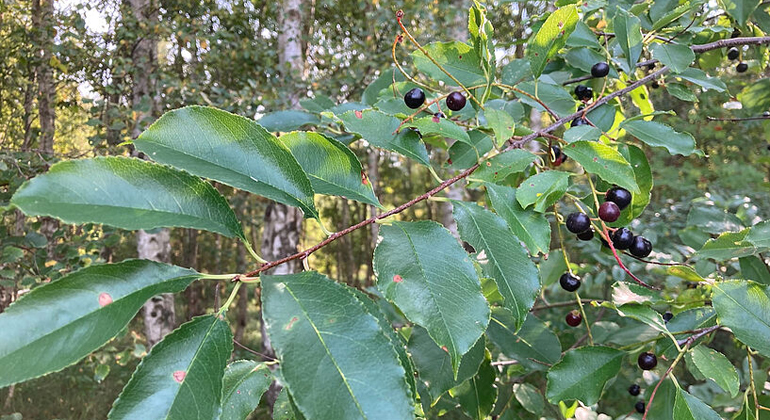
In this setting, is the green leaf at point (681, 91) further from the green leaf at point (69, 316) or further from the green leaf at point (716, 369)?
the green leaf at point (69, 316)

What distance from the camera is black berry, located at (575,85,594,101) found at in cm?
113

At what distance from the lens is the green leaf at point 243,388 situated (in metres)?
0.58

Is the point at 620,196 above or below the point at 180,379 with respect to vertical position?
below

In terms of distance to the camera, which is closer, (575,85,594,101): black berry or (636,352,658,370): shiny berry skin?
(636,352,658,370): shiny berry skin

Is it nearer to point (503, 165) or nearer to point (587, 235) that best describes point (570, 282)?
point (587, 235)

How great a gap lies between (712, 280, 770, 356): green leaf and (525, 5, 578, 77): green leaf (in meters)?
0.43

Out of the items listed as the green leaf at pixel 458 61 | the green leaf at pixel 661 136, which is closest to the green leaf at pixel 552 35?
the green leaf at pixel 458 61

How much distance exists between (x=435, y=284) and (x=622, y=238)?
1.51 feet

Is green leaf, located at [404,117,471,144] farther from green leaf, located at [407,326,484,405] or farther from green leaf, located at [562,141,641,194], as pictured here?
green leaf, located at [407,326,484,405]

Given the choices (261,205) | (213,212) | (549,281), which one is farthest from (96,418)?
(213,212)

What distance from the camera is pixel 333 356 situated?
1.24ft

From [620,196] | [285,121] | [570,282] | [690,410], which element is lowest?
[690,410]

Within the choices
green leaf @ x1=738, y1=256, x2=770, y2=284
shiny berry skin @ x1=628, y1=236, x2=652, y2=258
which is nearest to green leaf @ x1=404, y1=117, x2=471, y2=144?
shiny berry skin @ x1=628, y1=236, x2=652, y2=258

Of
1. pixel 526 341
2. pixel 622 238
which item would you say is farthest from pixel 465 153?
pixel 526 341
